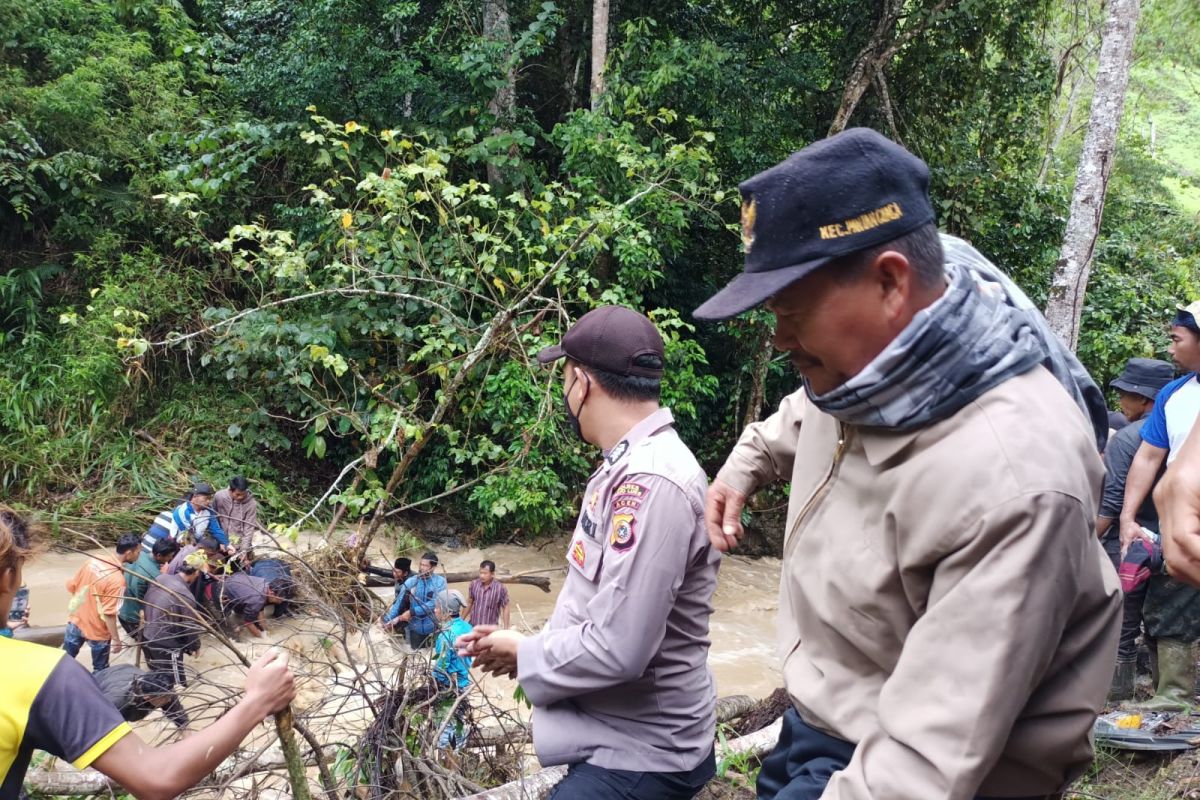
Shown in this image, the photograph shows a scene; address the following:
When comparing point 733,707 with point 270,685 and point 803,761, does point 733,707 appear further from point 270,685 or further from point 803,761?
point 803,761

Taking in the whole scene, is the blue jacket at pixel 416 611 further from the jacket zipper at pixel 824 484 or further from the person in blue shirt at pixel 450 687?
the jacket zipper at pixel 824 484

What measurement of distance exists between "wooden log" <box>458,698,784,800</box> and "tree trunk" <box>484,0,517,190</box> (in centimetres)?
770

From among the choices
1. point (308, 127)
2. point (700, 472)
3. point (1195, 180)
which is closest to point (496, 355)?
point (308, 127)

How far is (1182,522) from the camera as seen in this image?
4.20 ft

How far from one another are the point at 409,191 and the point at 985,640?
29.3 ft

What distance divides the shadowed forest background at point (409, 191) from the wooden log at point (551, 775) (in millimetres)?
4960

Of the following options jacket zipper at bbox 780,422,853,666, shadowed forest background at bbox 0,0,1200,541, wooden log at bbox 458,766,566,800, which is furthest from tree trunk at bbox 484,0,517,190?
jacket zipper at bbox 780,422,853,666

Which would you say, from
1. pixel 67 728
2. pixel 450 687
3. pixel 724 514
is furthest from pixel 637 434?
pixel 450 687

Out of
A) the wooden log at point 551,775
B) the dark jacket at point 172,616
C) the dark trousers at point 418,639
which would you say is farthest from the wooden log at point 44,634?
the wooden log at point 551,775

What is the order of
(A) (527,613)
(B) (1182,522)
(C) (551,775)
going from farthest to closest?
(A) (527,613) → (C) (551,775) → (B) (1182,522)

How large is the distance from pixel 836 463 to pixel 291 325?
29.5 feet

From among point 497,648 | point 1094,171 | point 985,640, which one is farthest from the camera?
point 1094,171

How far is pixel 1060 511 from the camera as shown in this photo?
1051 millimetres

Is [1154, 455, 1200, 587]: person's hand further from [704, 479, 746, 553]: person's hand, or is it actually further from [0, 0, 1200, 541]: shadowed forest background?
[0, 0, 1200, 541]: shadowed forest background
